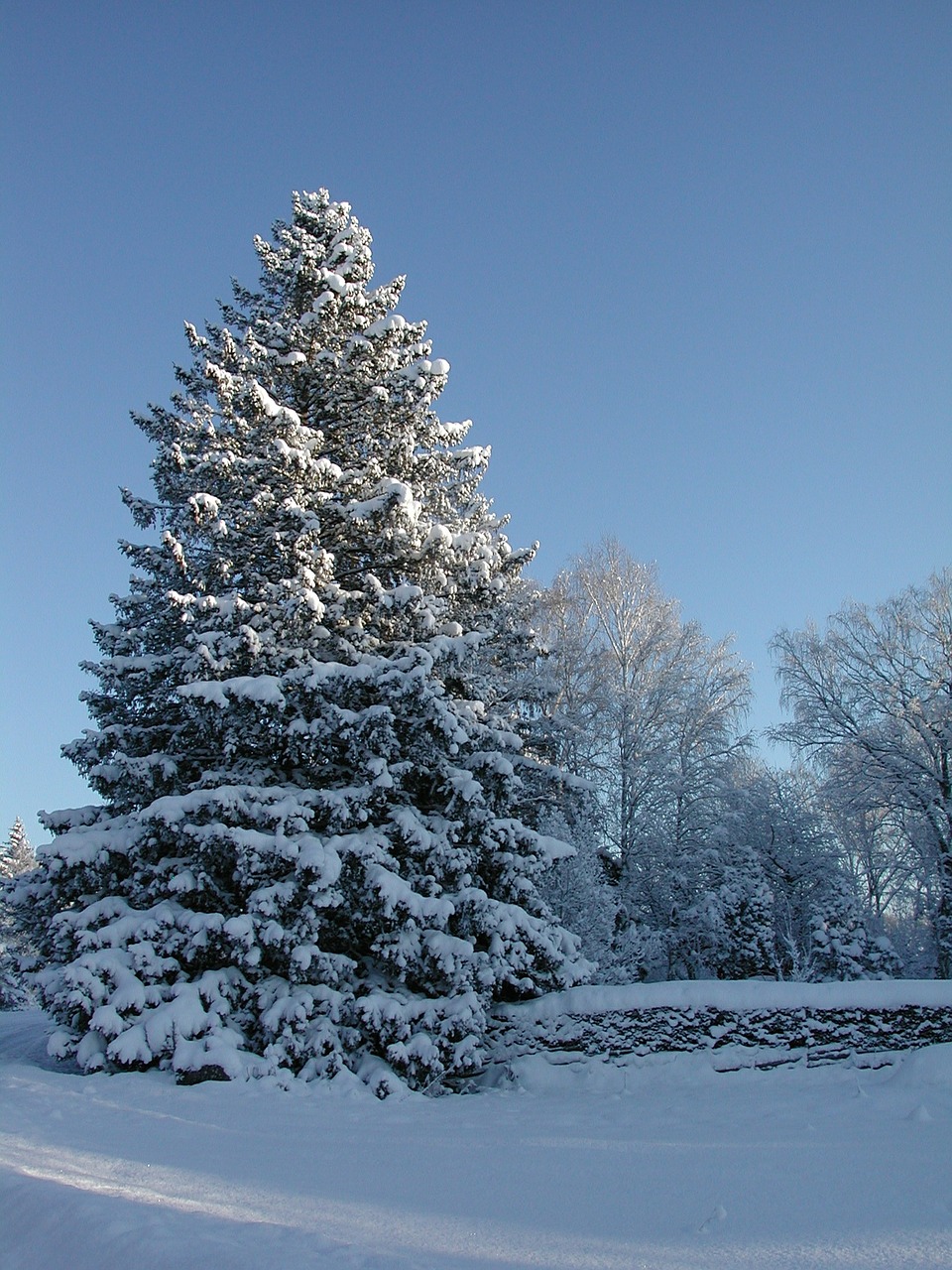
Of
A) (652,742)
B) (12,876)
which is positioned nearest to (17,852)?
(12,876)

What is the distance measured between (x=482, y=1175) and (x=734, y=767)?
17751 millimetres

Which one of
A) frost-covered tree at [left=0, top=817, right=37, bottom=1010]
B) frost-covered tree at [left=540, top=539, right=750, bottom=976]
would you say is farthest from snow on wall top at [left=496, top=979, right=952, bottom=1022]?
frost-covered tree at [left=0, top=817, right=37, bottom=1010]

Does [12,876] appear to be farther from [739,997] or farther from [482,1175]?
[482,1175]

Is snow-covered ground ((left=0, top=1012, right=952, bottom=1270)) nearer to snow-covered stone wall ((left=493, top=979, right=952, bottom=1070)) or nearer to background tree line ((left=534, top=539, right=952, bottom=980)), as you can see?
snow-covered stone wall ((left=493, top=979, right=952, bottom=1070))

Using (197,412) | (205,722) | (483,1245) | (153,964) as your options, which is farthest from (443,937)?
(197,412)

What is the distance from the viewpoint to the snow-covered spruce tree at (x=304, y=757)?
33.0 feet

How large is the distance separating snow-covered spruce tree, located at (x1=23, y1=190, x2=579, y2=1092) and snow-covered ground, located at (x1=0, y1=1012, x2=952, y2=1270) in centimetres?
97

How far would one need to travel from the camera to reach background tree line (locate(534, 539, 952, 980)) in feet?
64.4

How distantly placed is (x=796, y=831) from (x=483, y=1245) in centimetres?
2157

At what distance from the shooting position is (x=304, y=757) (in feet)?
38.2

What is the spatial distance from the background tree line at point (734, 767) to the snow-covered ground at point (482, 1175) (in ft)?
32.0

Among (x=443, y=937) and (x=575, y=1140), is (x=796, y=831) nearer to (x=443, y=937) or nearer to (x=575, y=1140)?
(x=443, y=937)

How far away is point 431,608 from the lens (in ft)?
40.0

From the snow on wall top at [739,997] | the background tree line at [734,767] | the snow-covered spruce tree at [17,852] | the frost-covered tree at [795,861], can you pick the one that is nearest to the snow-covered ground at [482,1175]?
the snow on wall top at [739,997]
